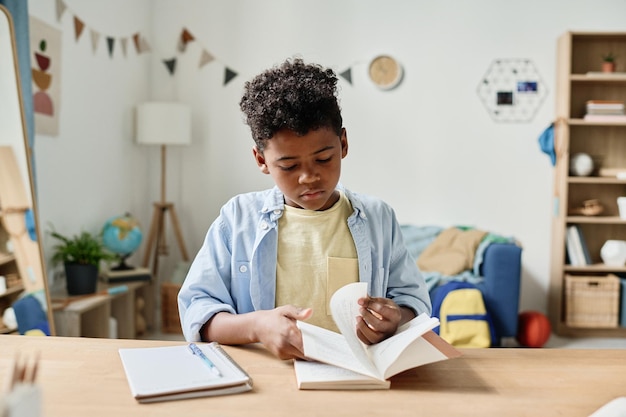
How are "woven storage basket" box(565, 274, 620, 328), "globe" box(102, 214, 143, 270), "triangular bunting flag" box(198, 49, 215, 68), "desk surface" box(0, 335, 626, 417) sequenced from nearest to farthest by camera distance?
1. "desk surface" box(0, 335, 626, 417)
2. "globe" box(102, 214, 143, 270)
3. "woven storage basket" box(565, 274, 620, 328)
4. "triangular bunting flag" box(198, 49, 215, 68)

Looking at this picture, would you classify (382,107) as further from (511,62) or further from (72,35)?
(72,35)

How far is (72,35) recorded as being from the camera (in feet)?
11.0

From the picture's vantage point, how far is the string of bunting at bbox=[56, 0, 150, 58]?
10.7 feet

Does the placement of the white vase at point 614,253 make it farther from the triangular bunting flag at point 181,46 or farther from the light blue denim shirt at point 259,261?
the light blue denim shirt at point 259,261

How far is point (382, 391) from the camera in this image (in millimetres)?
898

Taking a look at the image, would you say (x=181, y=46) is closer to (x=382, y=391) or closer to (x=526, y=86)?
(x=526, y=86)

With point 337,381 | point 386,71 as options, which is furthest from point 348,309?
point 386,71

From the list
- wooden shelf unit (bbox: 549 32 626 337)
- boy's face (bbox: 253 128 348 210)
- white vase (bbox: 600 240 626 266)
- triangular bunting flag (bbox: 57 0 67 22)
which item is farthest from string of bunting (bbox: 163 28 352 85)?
boy's face (bbox: 253 128 348 210)

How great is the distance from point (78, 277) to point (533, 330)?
97.6 inches

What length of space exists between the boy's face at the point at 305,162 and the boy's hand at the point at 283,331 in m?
0.23

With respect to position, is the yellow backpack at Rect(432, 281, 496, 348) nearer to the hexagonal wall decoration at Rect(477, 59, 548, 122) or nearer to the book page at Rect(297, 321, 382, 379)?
the hexagonal wall decoration at Rect(477, 59, 548, 122)

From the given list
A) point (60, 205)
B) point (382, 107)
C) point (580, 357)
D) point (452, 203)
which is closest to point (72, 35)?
point (60, 205)

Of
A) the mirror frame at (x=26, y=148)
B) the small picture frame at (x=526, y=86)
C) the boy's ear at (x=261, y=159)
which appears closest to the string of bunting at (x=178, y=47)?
the small picture frame at (x=526, y=86)

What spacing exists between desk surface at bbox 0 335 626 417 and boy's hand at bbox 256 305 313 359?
0.08 feet
